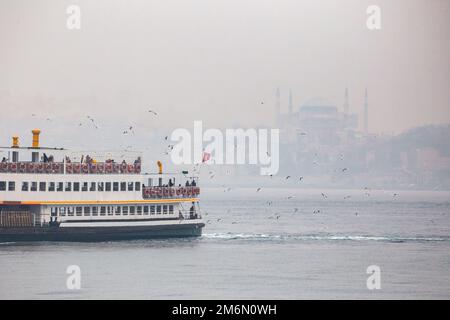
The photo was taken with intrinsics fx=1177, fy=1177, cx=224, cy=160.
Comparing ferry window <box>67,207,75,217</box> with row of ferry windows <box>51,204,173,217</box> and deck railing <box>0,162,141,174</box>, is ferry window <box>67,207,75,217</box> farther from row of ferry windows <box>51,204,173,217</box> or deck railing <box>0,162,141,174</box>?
deck railing <box>0,162,141,174</box>

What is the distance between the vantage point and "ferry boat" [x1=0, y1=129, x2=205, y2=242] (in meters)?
45.9

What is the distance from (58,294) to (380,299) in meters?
9.38

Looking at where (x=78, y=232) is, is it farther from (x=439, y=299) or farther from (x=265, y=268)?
(x=439, y=299)

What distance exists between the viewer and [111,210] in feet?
157

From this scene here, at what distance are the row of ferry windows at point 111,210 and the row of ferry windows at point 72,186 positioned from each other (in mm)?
776

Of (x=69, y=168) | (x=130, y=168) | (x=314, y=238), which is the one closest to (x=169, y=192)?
(x=130, y=168)

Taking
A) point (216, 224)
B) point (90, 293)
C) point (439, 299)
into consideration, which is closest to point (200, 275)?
point (90, 293)

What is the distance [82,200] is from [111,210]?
1403 mm

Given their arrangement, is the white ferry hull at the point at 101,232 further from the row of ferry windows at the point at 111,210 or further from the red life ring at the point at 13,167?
the red life ring at the point at 13,167

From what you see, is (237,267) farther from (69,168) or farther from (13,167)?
(13,167)

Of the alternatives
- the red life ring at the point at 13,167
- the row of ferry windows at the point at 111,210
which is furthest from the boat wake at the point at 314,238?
the red life ring at the point at 13,167

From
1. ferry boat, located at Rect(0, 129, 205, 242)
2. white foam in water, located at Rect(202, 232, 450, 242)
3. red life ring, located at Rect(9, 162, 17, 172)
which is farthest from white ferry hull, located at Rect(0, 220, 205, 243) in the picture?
white foam in water, located at Rect(202, 232, 450, 242)

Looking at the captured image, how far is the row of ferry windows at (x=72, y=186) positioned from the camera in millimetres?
45969

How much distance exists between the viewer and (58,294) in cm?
3450
